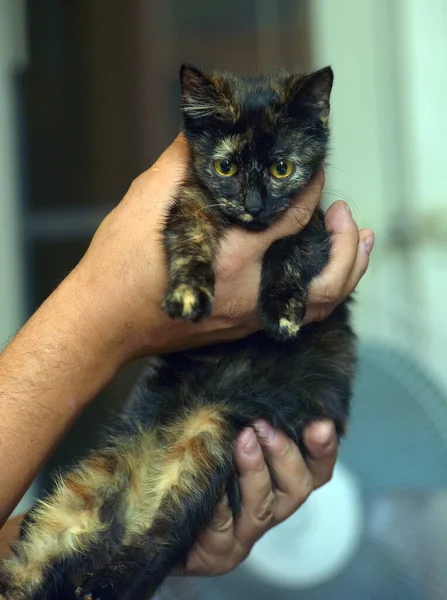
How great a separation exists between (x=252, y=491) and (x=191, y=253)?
43 cm

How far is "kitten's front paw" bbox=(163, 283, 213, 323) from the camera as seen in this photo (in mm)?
1120

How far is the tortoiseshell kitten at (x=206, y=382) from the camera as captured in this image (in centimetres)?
117

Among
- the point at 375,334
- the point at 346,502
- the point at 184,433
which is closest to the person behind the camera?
the point at 184,433

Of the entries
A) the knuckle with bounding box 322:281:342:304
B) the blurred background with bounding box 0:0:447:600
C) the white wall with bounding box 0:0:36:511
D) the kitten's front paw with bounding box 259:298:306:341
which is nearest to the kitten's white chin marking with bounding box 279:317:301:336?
the kitten's front paw with bounding box 259:298:306:341

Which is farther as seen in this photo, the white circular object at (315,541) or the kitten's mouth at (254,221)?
the white circular object at (315,541)

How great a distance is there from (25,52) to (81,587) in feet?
7.15

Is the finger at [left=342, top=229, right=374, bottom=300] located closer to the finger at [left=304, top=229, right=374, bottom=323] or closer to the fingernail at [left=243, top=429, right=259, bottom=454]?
the finger at [left=304, top=229, right=374, bottom=323]

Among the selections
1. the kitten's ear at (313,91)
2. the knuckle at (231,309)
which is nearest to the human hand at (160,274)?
the knuckle at (231,309)

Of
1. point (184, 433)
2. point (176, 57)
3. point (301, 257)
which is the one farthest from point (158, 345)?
point (176, 57)

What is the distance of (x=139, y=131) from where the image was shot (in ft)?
8.93

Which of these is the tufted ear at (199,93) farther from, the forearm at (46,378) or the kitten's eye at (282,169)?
the forearm at (46,378)

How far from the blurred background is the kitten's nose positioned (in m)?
1.14

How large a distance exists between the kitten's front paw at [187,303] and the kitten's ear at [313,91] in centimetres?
40

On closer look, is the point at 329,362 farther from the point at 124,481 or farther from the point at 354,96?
the point at 354,96
